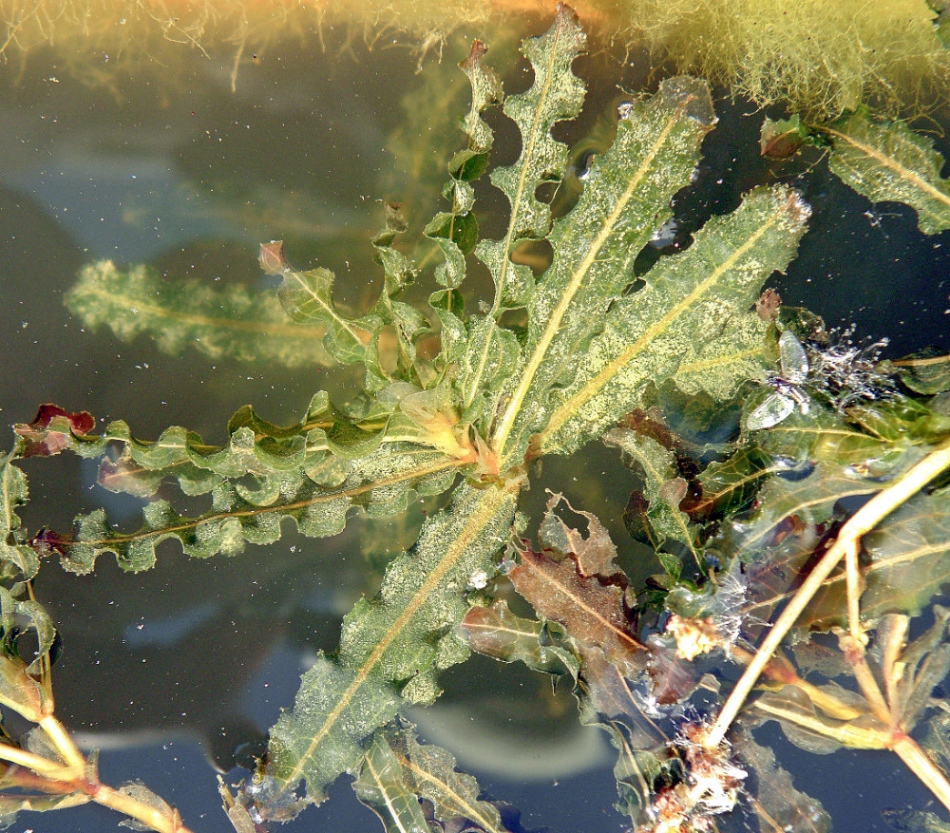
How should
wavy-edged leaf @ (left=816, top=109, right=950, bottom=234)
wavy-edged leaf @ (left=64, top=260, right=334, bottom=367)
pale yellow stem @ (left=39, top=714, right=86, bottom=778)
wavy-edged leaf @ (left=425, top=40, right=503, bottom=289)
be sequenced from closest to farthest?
wavy-edged leaf @ (left=425, top=40, right=503, bottom=289)
wavy-edged leaf @ (left=816, top=109, right=950, bottom=234)
pale yellow stem @ (left=39, top=714, right=86, bottom=778)
wavy-edged leaf @ (left=64, top=260, right=334, bottom=367)

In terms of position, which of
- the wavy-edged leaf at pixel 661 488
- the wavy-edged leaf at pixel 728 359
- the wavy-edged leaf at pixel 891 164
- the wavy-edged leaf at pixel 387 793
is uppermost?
the wavy-edged leaf at pixel 891 164

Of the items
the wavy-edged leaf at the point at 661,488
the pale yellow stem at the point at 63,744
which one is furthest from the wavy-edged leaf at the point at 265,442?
the pale yellow stem at the point at 63,744

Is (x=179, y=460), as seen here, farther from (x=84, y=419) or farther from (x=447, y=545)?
(x=447, y=545)

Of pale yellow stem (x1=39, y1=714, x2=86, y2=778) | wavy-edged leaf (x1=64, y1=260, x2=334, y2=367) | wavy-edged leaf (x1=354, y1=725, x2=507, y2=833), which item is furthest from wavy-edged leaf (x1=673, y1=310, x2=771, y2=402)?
pale yellow stem (x1=39, y1=714, x2=86, y2=778)

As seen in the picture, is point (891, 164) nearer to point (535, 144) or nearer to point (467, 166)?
point (535, 144)

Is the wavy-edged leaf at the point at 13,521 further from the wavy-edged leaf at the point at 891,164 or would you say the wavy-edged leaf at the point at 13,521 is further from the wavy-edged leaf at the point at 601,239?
the wavy-edged leaf at the point at 891,164

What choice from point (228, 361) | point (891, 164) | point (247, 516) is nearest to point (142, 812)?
point (247, 516)

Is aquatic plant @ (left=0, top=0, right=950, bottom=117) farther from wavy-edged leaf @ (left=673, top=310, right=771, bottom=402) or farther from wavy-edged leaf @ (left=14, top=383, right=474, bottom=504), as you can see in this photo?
wavy-edged leaf @ (left=14, top=383, right=474, bottom=504)
